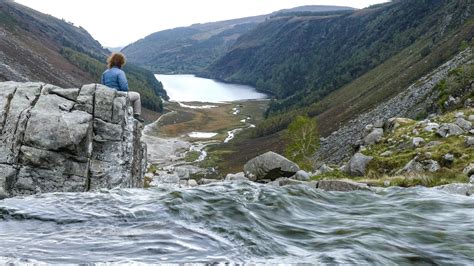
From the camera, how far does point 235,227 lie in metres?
11.9

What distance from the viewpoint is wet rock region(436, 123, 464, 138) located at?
101 feet

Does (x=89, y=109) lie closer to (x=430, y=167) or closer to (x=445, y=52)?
(x=430, y=167)

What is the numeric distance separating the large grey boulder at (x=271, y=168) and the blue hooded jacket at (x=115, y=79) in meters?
13.5

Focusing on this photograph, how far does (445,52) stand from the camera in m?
127

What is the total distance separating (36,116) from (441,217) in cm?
1659

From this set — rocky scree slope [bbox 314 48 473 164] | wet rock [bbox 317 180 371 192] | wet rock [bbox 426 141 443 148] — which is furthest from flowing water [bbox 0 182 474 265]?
rocky scree slope [bbox 314 48 473 164]

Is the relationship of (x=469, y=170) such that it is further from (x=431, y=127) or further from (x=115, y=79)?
(x=115, y=79)

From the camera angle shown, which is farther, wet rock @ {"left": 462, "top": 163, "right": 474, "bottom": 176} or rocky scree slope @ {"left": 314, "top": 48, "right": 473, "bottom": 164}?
rocky scree slope @ {"left": 314, "top": 48, "right": 473, "bottom": 164}

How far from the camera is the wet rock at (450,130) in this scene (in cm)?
3067

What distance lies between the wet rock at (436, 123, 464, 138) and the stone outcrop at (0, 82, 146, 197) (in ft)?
68.9

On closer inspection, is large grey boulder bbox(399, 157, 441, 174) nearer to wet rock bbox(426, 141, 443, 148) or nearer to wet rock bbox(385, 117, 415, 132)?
wet rock bbox(426, 141, 443, 148)

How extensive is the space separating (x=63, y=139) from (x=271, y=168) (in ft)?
56.3

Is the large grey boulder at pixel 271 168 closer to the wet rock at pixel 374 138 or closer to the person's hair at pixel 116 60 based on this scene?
the wet rock at pixel 374 138

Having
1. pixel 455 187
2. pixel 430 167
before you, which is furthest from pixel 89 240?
pixel 430 167
